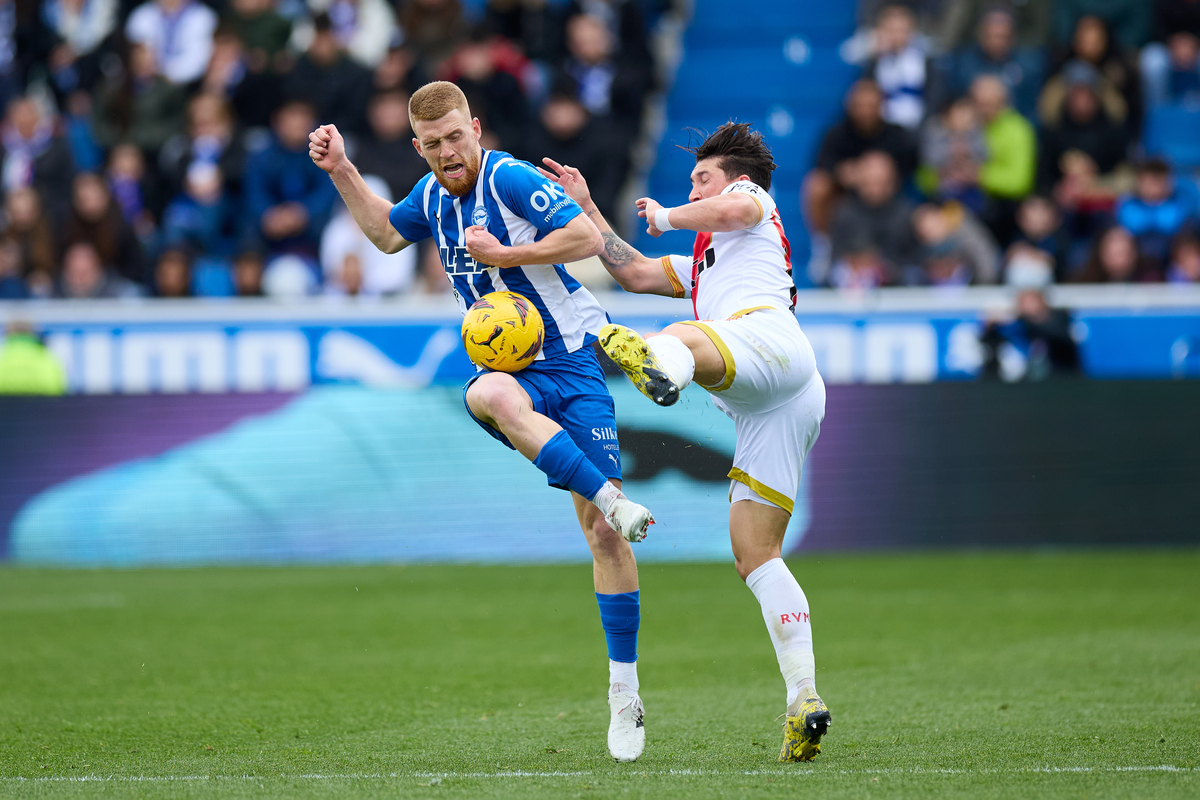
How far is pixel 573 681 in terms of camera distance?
24.8 ft

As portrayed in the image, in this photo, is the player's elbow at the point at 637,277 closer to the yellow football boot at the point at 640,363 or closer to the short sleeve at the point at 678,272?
the short sleeve at the point at 678,272

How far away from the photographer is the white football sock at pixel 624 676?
574cm

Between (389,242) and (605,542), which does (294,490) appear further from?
(605,542)

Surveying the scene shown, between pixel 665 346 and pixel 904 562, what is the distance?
711 centimetres

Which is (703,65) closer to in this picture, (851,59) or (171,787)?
(851,59)

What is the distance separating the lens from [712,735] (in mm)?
6094

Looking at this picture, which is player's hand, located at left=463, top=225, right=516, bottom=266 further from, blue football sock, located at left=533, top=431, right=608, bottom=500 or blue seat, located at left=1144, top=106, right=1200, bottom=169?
blue seat, located at left=1144, top=106, right=1200, bottom=169

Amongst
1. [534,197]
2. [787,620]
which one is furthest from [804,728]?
[534,197]

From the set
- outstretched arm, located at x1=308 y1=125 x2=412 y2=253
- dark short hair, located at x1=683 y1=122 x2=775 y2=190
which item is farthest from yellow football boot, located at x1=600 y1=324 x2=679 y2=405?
outstretched arm, located at x1=308 y1=125 x2=412 y2=253

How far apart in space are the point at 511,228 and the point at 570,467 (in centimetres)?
100

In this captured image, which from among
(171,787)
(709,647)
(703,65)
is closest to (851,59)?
(703,65)

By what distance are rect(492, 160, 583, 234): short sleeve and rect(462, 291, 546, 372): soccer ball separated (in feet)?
1.07

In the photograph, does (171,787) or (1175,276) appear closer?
(171,787)

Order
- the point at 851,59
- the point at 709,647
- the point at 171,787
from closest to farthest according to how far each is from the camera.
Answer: the point at 171,787, the point at 709,647, the point at 851,59
